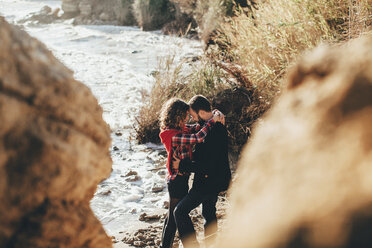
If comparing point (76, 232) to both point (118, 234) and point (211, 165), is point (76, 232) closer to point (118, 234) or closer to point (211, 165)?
point (211, 165)

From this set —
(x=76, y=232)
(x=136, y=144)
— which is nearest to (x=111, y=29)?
(x=136, y=144)

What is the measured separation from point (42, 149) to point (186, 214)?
1.84m

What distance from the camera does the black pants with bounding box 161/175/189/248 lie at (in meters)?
2.49

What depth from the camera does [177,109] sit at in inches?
98.2

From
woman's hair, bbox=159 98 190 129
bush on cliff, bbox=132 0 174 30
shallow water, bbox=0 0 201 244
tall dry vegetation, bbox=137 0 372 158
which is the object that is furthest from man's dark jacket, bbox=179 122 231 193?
bush on cliff, bbox=132 0 174 30

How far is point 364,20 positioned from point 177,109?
2.13 metres

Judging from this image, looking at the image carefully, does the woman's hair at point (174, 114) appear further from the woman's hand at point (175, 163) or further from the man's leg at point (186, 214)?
the man's leg at point (186, 214)

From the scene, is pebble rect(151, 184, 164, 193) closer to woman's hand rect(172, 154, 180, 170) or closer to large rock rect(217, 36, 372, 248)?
woman's hand rect(172, 154, 180, 170)

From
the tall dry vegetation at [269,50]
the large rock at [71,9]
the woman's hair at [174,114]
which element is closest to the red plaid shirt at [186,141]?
the woman's hair at [174,114]

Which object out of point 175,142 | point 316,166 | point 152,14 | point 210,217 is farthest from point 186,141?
point 152,14

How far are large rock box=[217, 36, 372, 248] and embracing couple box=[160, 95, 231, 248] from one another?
170cm

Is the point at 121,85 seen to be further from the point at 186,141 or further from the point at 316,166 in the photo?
the point at 316,166

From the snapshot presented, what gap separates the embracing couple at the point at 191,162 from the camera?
2.41 meters

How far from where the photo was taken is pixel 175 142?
2.43 m
